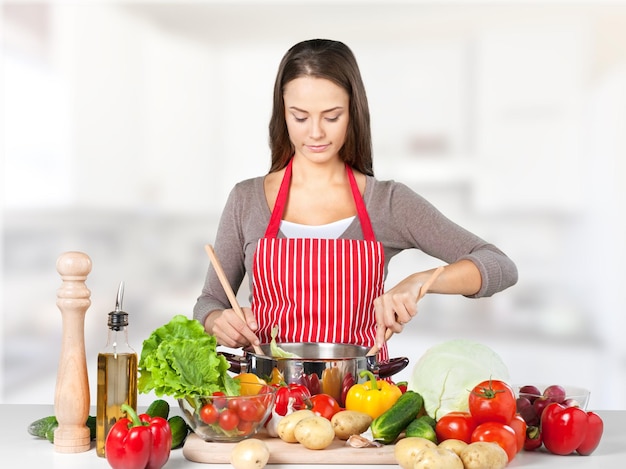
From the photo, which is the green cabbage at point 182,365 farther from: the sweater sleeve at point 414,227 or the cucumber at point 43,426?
the sweater sleeve at point 414,227

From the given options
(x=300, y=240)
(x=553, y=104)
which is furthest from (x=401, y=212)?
(x=553, y=104)

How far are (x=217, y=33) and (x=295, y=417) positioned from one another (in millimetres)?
3328

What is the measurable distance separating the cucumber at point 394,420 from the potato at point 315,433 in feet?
0.31

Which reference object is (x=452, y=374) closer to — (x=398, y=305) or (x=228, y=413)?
(x=398, y=305)

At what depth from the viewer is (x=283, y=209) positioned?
9.49 feet

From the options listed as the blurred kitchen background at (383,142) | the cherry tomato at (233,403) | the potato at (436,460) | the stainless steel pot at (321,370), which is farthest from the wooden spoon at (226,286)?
Answer: the blurred kitchen background at (383,142)

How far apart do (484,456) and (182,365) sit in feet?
2.04

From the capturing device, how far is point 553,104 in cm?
482

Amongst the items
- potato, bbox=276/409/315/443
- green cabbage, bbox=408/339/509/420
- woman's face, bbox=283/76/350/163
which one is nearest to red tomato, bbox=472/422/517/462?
green cabbage, bbox=408/339/509/420

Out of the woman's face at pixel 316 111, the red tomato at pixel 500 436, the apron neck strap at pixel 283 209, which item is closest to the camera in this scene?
the red tomato at pixel 500 436

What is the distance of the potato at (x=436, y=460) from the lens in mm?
1633

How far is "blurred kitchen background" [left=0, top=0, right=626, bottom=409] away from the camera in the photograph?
4.75 m

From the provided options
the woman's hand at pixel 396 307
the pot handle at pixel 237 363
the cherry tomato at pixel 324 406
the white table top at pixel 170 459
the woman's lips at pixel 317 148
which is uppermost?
the woman's lips at pixel 317 148

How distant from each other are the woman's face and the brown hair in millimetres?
23
